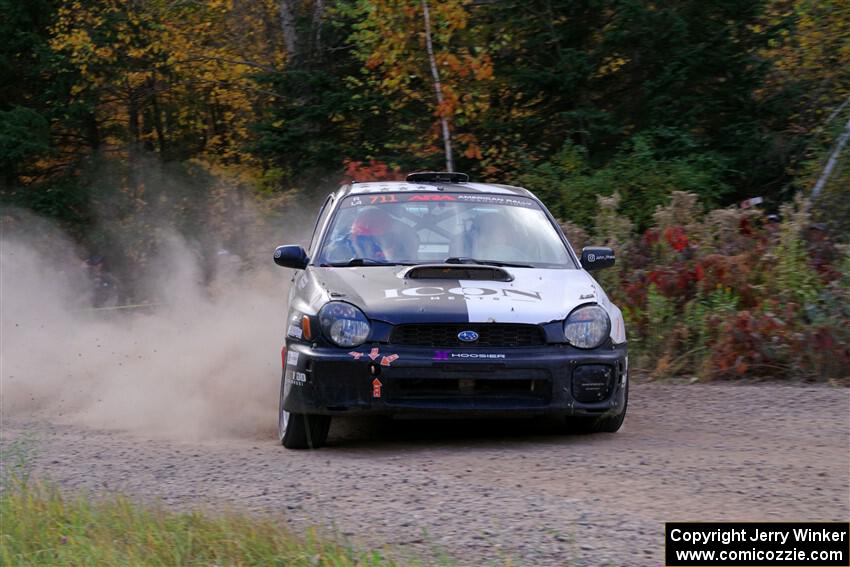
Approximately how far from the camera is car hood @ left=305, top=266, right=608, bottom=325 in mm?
7266

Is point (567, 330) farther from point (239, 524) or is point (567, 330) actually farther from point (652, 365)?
point (652, 365)

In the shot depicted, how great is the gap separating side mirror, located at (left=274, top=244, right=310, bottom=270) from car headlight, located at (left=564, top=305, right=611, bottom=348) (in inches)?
81.2

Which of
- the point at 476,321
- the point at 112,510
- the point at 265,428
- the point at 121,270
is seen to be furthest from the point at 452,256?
the point at 121,270

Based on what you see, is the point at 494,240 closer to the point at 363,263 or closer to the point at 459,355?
the point at 363,263

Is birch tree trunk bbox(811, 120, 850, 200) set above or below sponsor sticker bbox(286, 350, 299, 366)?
above

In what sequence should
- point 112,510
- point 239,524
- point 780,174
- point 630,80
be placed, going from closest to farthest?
point 239,524 → point 112,510 → point 780,174 → point 630,80

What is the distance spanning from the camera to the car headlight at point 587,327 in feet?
24.3

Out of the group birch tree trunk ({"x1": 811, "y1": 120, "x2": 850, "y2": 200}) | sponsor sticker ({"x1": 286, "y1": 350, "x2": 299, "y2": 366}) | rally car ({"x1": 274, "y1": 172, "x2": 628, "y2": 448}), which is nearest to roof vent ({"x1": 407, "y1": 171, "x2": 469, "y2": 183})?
rally car ({"x1": 274, "y1": 172, "x2": 628, "y2": 448})

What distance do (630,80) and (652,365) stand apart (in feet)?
30.4

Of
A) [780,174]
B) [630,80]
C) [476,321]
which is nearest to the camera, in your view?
[476,321]

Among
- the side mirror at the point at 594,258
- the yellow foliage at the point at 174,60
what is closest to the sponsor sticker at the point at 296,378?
the side mirror at the point at 594,258

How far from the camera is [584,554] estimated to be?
4855 mm

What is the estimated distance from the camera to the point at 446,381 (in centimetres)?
725

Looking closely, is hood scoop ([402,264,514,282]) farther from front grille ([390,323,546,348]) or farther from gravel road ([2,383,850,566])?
gravel road ([2,383,850,566])
